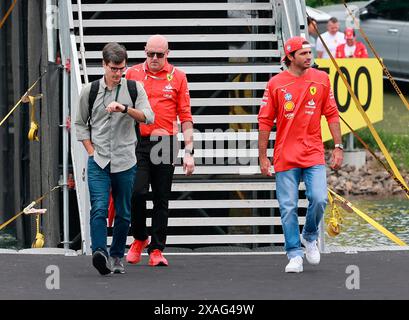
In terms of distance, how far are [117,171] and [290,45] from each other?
1743 millimetres

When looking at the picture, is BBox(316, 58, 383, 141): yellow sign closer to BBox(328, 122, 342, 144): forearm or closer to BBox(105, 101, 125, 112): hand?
BBox(328, 122, 342, 144): forearm

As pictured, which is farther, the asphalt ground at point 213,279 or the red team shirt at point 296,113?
the red team shirt at point 296,113

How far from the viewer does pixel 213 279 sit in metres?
12.9

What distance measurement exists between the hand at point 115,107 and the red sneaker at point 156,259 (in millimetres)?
1671

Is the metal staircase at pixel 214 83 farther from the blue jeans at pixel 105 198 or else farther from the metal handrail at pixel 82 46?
the blue jeans at pixel 105 198

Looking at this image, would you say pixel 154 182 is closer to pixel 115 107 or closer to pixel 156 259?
pixel 156 259

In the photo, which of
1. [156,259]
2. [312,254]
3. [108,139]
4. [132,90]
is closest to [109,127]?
[108,139]

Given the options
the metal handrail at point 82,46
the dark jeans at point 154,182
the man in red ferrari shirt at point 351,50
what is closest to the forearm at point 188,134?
the dark jeans at point 154,182

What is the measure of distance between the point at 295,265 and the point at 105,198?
1.63m

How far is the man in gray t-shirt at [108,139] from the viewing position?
13.1 m

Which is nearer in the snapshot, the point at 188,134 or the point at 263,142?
the point at 263,142

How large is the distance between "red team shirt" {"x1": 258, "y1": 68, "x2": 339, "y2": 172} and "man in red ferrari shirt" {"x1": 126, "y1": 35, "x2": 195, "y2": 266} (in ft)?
2.76
